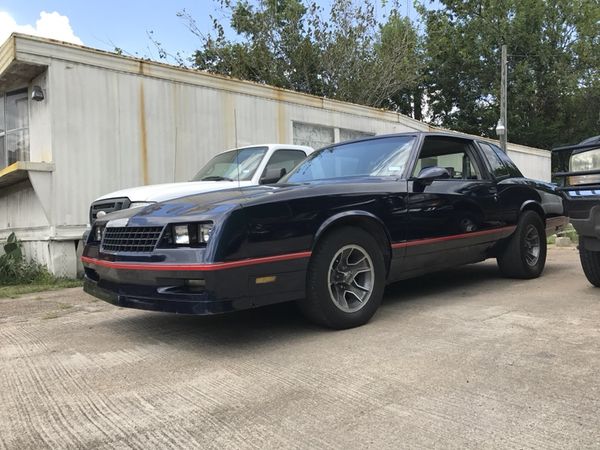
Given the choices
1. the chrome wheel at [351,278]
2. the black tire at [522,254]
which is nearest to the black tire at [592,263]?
the black tire at [522,254]

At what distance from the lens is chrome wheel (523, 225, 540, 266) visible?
6129mm

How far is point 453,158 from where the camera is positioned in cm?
585

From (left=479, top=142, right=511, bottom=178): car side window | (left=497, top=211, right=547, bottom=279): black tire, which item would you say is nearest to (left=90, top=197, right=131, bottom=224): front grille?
(left=479, top=142, right=511, bottom=178): car side window

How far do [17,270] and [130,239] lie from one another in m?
4.86

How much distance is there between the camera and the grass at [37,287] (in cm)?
691

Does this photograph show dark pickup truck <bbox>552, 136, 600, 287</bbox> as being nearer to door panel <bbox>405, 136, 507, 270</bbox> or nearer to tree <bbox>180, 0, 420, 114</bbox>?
door panel <bbox>405, 136, 507, 270</bbox>

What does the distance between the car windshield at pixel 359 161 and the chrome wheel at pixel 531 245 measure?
2054 mm

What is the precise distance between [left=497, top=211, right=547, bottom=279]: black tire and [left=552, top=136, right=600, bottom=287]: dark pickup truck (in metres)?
0.94

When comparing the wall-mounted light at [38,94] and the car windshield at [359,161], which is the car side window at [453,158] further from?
the wall-mounted light at [38,94]

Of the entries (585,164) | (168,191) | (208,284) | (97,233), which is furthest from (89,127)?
(585,164)

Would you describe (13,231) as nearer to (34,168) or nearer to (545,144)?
(34,168)

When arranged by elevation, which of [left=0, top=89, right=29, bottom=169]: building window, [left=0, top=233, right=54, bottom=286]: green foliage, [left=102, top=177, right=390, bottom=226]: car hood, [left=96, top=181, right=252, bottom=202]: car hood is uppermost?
[left=0, top=89, right=29, bottom=169]: building window

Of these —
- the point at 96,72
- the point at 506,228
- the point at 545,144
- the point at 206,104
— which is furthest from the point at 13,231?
the point at 545,144

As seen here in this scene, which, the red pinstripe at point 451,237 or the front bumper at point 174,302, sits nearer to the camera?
the front bumper at point 174,302
